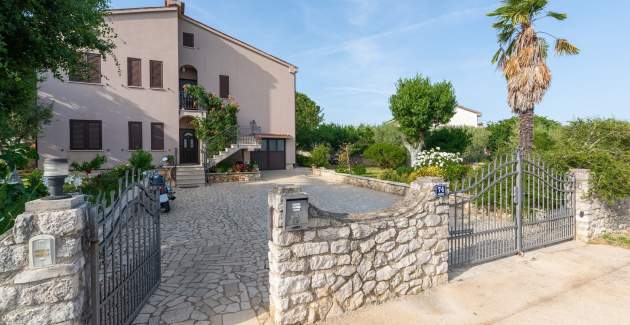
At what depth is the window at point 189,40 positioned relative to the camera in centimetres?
1941

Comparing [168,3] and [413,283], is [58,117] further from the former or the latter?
[413,283]

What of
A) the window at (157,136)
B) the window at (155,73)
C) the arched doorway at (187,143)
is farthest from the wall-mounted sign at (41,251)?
the arched doorway at (187,143)

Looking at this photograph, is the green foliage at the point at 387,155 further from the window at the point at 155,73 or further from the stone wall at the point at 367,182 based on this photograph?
the window at the point at 155,73

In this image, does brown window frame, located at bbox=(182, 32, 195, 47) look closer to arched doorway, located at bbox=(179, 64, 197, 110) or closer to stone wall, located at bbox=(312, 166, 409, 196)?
arched doorway, located at bbox=(179, 64, 197, 110)

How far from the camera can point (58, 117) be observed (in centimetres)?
1539

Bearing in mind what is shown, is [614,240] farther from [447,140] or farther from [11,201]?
[447,140]

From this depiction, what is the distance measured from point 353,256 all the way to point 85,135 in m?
17.6

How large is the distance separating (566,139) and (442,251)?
29.8ft

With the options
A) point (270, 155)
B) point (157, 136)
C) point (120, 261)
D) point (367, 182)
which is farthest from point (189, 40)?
point (120, 261)

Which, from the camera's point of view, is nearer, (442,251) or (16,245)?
(16,245)

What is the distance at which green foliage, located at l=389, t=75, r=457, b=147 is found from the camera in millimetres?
24375

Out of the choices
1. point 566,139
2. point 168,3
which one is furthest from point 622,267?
point 168,3

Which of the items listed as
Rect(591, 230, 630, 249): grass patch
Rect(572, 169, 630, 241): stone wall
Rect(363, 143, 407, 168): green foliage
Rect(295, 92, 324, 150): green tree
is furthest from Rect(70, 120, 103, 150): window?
Rect(295, 92, 324, 150): green tree

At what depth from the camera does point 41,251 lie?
90.4 inches
